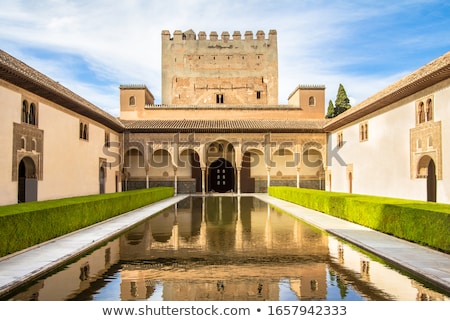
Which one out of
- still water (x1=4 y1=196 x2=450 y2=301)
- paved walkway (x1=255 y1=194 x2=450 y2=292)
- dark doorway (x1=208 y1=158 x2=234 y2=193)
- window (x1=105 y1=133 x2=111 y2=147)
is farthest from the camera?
dark doorway (x1=208 y1=158 x2=234 y2=193)

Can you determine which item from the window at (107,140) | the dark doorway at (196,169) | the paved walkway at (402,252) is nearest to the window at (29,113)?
the window at (107,140)

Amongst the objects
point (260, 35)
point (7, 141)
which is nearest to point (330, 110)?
point (260, 35)

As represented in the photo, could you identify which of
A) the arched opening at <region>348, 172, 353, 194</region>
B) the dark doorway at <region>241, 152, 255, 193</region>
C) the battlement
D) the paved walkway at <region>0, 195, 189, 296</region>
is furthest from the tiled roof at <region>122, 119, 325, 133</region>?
the paved walkway at <region>0, 195, 189, 296</region>

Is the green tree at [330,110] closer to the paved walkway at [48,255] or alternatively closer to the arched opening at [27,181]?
the arched opening at [27,181]

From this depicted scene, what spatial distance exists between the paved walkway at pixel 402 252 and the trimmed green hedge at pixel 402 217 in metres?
0.18

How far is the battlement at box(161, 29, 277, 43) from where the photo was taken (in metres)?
40.4

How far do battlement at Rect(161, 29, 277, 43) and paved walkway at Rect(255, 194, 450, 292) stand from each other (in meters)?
30.8

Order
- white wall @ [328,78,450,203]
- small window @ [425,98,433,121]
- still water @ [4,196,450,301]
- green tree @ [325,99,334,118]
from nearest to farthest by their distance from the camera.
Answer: still water @ [4,196,450,301]
white wall @ [328,78,450,203]
small window @ [425,98,433,121]
green tree @ [325,99,334,118]

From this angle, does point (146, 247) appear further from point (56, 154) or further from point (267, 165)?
point (267, 165)

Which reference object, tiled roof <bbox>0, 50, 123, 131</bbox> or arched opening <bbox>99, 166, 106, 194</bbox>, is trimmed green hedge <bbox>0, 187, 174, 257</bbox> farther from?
arched opening <bbox>99, 166, 106, 194</bbox>

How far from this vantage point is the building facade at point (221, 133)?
48.5 ft

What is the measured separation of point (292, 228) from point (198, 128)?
1827 centimetres

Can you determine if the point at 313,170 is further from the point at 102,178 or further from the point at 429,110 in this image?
the point at 429,110
